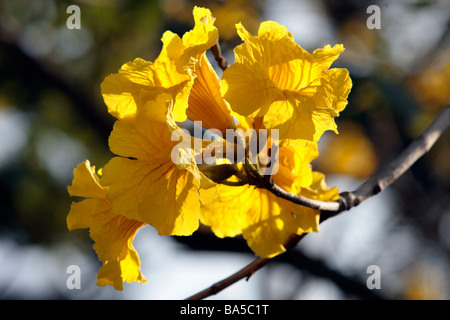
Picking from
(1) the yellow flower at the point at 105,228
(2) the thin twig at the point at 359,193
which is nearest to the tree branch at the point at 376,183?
(2) the thin twig at the point at 359,193

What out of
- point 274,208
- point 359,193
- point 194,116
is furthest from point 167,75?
point 359,193

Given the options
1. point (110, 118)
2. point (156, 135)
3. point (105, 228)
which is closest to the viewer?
point (156, 135)

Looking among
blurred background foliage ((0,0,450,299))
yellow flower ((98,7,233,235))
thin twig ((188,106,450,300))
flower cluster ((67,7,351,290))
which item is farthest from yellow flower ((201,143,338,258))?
blurred background foliage ((0,0,450,299))

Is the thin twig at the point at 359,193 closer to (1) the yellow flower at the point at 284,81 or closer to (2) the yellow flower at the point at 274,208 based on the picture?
(2) the yellow flower at the point at 274,208

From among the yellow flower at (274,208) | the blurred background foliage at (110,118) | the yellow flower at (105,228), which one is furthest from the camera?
the blurred background foliage at (110,118)

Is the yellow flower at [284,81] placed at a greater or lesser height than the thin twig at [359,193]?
greater

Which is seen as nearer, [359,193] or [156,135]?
[156,135]

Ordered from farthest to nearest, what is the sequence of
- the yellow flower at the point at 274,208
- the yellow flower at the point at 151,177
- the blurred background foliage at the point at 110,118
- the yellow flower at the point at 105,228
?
the blurred background foliage at the point at 110,118 < the yellow flower at the point at 274,208 < the yellow flower at the point at 105,228 < the yellow flower at the point at 151,177

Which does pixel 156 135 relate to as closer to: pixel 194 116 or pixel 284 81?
pixel 194 116
